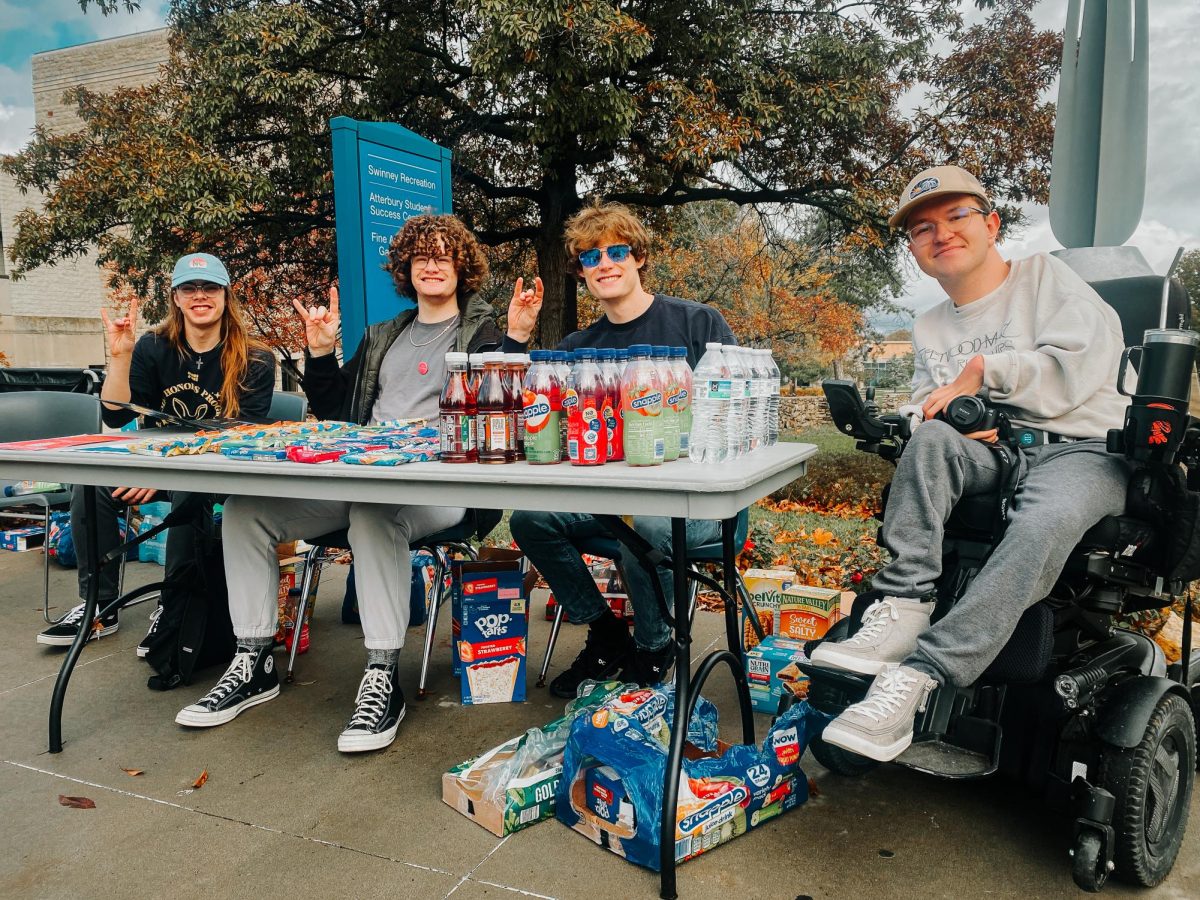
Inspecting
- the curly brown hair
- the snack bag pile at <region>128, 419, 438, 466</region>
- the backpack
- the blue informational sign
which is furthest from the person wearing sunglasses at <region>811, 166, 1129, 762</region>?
the blue informational sign

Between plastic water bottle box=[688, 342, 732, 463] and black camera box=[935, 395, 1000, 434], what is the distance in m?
0.56

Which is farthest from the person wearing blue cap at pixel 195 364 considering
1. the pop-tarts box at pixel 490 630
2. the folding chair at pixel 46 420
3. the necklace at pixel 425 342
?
the pop-tarts box at pixel 490 630

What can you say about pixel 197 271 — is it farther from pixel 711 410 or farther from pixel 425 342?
pixel 711 410

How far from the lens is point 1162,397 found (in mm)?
1771

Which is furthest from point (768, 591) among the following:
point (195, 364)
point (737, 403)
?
point (195, 364)

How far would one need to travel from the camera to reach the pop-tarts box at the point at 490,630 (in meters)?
2.86

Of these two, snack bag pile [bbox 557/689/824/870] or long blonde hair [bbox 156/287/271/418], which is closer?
snack bag pile [bbox 557/689/824/870]

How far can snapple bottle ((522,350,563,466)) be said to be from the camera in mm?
1990

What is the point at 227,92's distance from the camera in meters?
8.96

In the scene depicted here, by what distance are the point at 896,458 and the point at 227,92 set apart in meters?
9.26

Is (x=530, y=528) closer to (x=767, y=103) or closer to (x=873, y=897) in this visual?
(x=873, y=897)

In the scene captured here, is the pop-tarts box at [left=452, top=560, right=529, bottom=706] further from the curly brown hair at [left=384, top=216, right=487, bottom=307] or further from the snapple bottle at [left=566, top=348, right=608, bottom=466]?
the curly brown hair at [left=384, top=216, right=487, bottom=307]

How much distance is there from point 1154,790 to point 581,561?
176 cm

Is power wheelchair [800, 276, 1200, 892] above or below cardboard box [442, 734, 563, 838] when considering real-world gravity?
above
